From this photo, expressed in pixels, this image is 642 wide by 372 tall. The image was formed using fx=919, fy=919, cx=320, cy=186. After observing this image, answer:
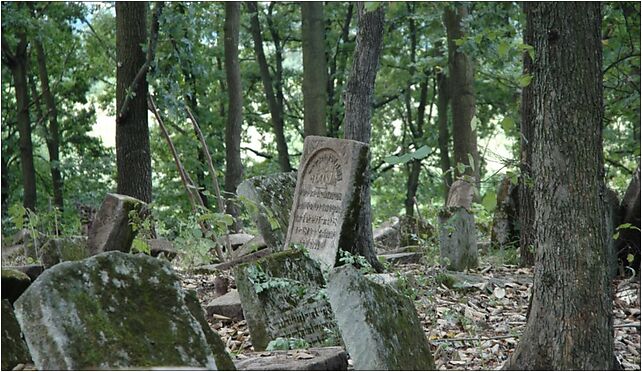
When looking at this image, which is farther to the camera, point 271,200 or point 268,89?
point 268,89

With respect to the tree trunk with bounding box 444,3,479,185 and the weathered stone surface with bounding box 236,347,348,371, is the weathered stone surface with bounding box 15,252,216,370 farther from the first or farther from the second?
the tree trunk with bounding box 444,3,479,185

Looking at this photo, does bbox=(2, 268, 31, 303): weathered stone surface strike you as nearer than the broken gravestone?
Yes

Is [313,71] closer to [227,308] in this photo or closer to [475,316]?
[227,308]

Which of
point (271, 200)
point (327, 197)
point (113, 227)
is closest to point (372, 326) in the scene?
point (327, 197)

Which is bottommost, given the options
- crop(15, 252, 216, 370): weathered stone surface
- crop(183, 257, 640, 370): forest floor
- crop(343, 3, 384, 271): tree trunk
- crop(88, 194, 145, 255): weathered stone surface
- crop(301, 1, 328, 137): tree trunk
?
crop(183, 257, 640, 370): forest floor

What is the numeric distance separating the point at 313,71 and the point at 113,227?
971 centimetres

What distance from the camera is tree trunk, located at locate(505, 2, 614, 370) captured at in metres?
5.62

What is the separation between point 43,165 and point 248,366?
24778 millimetres

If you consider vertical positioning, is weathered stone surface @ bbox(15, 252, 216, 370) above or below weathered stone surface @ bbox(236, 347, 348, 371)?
above

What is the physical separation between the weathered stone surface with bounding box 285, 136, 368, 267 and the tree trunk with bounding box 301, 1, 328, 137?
7.67 metres

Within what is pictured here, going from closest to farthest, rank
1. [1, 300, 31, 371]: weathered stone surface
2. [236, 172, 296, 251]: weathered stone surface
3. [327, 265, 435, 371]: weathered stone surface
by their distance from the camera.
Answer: [1, 300, 31, 371]: weathered stone surface → [327, 265, 435, 371]: weathered stone surface → [236, 172, 296, 251]: weathered stone surface

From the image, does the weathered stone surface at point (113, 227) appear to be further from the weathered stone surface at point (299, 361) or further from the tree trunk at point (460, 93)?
the tree trunk at point (460, 93)

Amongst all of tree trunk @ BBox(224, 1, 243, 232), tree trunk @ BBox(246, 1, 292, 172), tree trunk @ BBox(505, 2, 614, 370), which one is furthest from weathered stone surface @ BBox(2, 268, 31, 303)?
tree trunk @ BBox(246, 1, 292, 172)

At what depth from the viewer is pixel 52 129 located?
25172 mm
